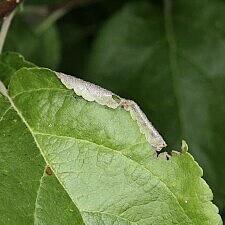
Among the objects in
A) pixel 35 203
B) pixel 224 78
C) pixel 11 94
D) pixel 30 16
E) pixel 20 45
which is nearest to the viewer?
pixel 35 203

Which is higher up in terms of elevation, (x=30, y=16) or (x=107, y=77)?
(x=30, y=16)

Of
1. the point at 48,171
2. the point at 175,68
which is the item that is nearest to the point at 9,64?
the point at 48,171

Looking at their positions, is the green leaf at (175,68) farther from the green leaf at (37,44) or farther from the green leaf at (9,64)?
the green leaf at (9,64)

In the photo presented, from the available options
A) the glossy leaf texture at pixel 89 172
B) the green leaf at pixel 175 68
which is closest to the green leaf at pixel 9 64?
the glossy leaf texture at pixel 89 172

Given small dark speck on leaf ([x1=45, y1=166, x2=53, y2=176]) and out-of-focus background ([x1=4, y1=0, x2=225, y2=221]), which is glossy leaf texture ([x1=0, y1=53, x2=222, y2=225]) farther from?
out-of-focus background ([x1=4, y1=0, x2=225, y2=221])

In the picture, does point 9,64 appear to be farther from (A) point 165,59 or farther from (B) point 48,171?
(A) point 165,59

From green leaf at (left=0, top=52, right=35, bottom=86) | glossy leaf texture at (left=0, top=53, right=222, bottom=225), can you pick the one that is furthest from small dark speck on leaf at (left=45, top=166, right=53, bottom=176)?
green leaf at (left=0, top=52, right=35, bottom=86)

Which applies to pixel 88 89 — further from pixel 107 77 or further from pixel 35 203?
pixel 107 77

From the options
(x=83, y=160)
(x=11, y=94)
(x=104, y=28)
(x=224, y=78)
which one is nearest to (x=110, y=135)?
(x=83, y=160)
